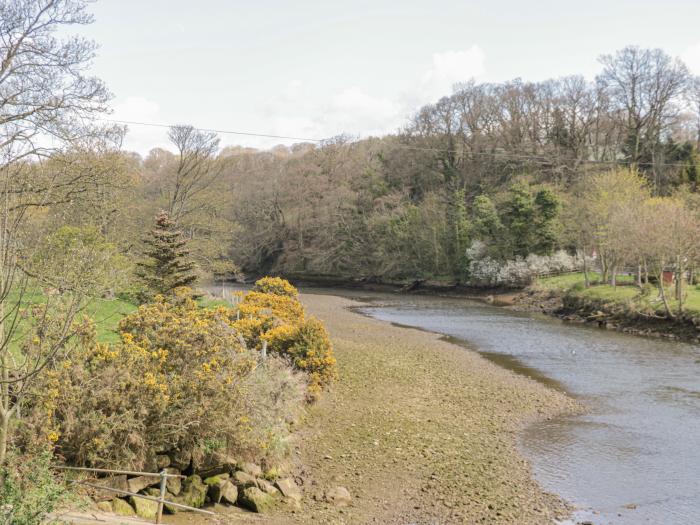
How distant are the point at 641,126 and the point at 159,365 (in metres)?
57.1

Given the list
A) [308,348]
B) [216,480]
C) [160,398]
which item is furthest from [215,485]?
[308,348]

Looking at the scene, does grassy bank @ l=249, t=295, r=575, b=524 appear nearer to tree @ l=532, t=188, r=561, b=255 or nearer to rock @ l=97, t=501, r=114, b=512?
rock @ l=97, t=501, r=114, b=512

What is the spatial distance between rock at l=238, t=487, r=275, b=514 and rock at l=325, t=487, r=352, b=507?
1012 mm

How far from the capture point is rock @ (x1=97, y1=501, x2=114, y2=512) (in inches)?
315

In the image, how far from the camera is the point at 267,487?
963cm

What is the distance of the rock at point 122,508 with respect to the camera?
8.11 meters

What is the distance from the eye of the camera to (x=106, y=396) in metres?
8.90

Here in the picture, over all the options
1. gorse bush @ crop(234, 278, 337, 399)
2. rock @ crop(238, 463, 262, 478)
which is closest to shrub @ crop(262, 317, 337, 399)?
gorse bush @ crop(234, 278, 337, 399)

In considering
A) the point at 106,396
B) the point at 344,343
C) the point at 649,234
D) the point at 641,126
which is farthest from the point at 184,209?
the point at 641,126

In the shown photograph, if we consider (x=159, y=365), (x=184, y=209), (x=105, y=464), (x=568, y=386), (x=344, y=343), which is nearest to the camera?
(x=105, y=464)

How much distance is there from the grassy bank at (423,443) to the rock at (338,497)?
0.46ft

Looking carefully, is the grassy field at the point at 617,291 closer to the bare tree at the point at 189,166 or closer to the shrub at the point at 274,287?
the shrub at the point at 274,287

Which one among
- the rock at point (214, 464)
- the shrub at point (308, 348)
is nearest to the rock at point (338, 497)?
the rock at point (214, 464)

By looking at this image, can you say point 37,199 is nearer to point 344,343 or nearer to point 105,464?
point 105,464
